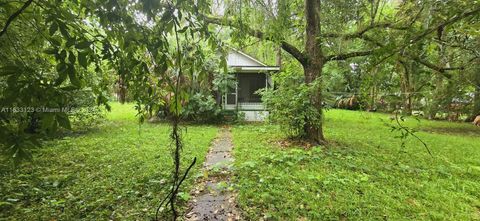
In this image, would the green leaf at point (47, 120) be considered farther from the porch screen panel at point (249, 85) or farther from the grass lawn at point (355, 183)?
the porch screen panel at point (249, 85)

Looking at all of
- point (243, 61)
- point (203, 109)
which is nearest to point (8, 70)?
point (203, 109)

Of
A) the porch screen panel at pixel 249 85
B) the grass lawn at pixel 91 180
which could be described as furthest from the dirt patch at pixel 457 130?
the grass lawn at pixel 91 180

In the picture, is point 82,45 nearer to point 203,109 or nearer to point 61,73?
point 61,73

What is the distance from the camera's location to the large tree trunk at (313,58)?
285 inches

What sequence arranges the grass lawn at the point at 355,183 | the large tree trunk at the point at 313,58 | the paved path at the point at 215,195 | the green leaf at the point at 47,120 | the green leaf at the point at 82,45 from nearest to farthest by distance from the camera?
the green leaf at the point at 47,120 → the green leaf at the point at 82,45 → the paved path at the point at 215,195 → the grass lawn at the point at 355,183 → the large tree trunk at the point at 313,58

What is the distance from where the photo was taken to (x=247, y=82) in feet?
54.5

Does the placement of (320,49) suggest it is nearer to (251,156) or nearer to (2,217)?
(251,156)

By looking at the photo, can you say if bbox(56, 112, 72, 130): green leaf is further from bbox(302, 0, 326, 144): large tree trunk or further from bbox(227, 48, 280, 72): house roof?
bbox(227, 48, 280, 72): house roof

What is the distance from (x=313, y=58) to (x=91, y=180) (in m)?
5.85

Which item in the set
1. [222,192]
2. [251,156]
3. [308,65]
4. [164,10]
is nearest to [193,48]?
[164,10]

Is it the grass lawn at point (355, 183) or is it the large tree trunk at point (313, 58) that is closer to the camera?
the grass lawn at point (355, 183)

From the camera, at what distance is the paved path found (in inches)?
140

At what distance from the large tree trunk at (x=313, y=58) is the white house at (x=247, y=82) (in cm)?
467

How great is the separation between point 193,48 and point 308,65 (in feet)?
18.8
